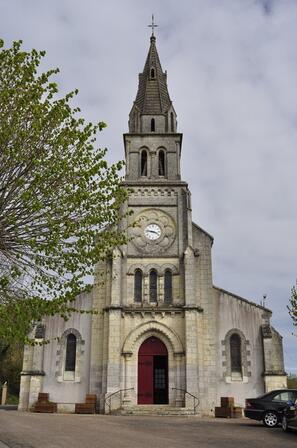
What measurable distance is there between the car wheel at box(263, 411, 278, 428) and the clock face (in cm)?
1249

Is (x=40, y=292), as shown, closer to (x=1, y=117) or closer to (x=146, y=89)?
(x=1, y=117)

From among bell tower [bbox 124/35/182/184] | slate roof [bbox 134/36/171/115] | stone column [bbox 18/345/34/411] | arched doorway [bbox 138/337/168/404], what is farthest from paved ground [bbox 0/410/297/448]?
slate roof [bbox 134/36/171/115]

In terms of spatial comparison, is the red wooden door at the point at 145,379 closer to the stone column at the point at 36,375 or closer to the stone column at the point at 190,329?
the stone column at the point at 190,329

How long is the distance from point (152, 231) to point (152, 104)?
31.2 feet

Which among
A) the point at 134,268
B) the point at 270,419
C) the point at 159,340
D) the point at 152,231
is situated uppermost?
the point at 152,231

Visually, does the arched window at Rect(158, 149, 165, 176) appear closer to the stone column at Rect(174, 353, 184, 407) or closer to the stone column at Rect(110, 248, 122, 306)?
the stone column at Rect(110, 248, 122, 306)

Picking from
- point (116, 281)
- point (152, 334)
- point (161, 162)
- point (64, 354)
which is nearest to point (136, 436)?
point (152, 334)

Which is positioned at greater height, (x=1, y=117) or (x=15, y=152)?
(x=1, y=117)

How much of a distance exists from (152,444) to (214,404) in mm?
13974

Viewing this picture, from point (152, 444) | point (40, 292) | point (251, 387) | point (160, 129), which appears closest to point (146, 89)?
point (160, 129)

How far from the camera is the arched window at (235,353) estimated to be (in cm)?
2611

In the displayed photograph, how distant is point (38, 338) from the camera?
26.0 m

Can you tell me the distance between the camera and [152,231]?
1118 inches

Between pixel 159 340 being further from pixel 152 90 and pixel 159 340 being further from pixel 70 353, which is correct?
pixel 152 90
